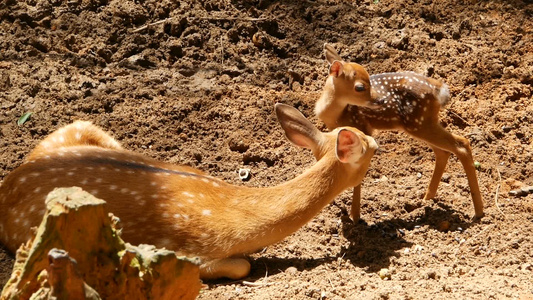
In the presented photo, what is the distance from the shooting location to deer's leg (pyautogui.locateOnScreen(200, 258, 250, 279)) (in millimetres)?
4996

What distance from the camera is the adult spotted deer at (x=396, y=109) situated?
5.90m

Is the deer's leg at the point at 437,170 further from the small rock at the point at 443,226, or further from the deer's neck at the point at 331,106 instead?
the deer's neck at the point at 331,106

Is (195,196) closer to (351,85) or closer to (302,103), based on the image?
(351,85)

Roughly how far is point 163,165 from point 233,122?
1673 mm

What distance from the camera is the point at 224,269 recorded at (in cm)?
500

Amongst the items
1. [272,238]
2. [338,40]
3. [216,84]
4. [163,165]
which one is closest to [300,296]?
[272,238]

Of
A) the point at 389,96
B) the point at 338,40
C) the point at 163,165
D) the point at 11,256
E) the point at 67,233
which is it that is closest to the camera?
the point at 67,233

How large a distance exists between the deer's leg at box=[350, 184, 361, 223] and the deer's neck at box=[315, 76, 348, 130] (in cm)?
66

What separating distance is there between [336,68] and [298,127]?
894 mm

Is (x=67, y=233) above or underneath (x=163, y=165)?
above

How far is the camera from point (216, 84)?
745 cm

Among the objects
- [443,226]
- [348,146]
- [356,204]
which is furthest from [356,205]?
[348,146]

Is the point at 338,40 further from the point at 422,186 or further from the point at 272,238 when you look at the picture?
the point at 272,238

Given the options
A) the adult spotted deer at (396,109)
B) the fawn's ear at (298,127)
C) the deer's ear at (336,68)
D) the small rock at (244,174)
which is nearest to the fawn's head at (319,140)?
the fawn's ear at (298,127)
